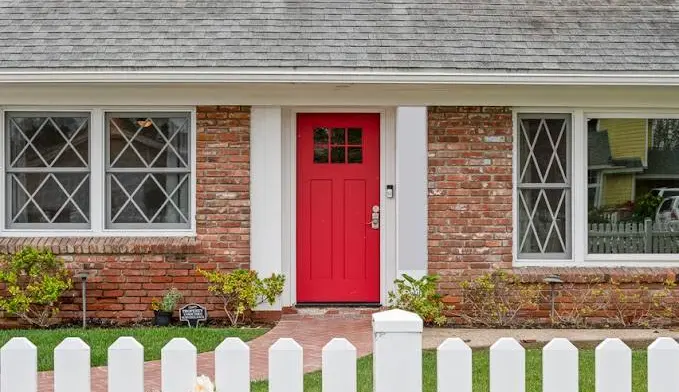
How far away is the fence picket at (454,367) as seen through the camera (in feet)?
8.75

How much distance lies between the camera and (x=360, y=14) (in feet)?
29.5

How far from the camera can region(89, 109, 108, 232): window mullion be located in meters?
8.23

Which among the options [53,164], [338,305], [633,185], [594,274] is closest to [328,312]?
[338,305]

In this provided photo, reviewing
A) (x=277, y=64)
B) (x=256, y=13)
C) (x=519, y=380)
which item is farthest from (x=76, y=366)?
(x=256, y=13)

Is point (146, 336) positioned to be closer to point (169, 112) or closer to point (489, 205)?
point (169, 112)

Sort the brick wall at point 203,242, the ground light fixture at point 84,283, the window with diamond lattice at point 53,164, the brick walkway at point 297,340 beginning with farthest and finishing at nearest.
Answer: the window with diamond lattice at point 53,164
the brick wall at point 203,242
the ground light fixture at point 84,283
the brick walkway at point 297,340

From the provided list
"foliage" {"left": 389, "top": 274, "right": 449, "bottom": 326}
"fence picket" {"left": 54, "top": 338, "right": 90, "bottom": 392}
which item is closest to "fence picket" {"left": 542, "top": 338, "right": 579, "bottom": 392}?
"fence picket" {"left": 54, "top": 338, "right": 90, "bottom": 392}

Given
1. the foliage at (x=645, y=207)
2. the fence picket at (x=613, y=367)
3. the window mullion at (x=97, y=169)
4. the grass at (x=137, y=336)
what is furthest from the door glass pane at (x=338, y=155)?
the fence picket at (x=613, y=367)

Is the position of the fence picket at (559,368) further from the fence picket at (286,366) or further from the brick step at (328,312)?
the brick step at (328,312)

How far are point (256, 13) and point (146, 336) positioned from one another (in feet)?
13.5

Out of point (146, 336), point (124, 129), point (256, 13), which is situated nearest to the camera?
point (146, 336)

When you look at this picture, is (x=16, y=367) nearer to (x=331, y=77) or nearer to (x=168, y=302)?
(x=168, y=302)

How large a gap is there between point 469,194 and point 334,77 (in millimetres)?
2042

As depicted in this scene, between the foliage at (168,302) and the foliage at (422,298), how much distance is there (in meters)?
2.37
